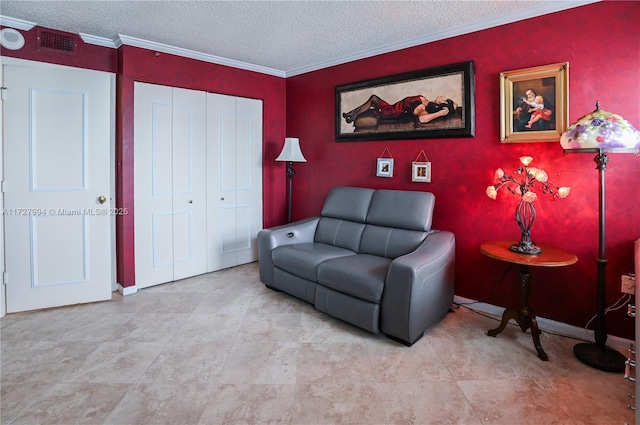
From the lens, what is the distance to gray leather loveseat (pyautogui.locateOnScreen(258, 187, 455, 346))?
2439mm

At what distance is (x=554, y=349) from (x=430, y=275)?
975 millimetres

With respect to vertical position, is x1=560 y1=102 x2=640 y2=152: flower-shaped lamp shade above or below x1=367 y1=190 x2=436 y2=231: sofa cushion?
above

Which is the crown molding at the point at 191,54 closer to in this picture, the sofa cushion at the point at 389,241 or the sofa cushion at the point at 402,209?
the sofa cushion at the point at 402,209

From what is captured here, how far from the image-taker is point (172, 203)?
3734 mm

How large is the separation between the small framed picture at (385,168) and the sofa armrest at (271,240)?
0.97m

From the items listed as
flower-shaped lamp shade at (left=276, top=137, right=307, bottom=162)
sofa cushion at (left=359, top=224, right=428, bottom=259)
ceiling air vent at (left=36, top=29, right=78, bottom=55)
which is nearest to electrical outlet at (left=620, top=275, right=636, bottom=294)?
sofa cushion at (left=359, top=224, right=428, bottom=259)

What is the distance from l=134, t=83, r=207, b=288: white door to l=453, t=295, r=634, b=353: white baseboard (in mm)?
2821

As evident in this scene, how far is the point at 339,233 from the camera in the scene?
3539 mm

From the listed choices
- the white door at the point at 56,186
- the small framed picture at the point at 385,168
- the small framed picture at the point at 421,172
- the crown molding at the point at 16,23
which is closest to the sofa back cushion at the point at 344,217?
the small framed picture at the point at 385,168

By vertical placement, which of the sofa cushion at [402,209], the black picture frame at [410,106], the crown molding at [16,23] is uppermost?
the crown molding at [16,23]

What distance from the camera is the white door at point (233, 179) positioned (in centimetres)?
404

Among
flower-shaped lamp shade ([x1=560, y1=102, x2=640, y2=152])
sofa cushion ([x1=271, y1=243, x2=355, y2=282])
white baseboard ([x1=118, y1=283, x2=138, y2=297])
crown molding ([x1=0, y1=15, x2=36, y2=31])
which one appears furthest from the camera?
white baseboard ([x1=118, y1=283, x2=138, y2=297])

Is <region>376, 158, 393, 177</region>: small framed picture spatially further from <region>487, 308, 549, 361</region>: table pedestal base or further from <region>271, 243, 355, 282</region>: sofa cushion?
<region>487, 308, 549, 361</region>: table pedestal base

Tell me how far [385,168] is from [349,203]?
0.52 meters
